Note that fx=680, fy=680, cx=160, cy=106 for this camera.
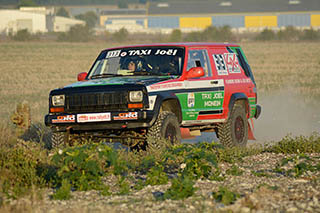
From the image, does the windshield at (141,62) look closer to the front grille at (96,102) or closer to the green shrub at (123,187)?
the front grille at (96,102)

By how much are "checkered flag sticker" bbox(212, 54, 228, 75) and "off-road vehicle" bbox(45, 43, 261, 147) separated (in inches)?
0.8

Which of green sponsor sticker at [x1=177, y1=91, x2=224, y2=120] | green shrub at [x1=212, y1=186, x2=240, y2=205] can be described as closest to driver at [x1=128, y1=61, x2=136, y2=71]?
green sponsor sticker at [x1=177, y1=91, x2=224, y2=120]

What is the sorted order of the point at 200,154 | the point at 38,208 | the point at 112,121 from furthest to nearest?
the point at 112,121, the point at 200,154, the point at 38,208

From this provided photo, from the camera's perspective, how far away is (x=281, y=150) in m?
10.9

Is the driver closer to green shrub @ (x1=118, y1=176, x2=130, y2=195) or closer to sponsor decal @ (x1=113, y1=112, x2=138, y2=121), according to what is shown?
sponsor decal @ (x1=113, y1=112, x2=138, y2=121)

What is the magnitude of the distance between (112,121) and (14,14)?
87.1 m

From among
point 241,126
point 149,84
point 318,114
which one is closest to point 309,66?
point 318,114

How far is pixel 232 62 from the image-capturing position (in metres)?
12.9

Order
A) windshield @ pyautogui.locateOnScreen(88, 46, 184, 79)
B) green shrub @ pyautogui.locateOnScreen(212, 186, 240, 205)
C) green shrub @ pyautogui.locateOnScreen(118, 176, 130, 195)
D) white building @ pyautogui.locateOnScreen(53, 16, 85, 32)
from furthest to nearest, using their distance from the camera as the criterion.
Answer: white building @ pyautogui.locateOnScreen(53, 16, 85, 32) → windshield @ pyautogui.locateOnScreen(88, 46, 184, 79) → green shrub @ pyautogui.locateOnScreen(118, 176, 130, 195) → green shrub @ pyautogui.locateOnScreen(212, 186, 240, 205)

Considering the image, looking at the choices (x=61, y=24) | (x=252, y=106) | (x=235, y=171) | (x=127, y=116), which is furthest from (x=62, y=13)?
(x=235, y=171)

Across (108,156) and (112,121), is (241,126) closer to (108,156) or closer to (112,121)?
(112,121)

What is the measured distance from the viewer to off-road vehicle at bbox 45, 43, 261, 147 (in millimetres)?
10242

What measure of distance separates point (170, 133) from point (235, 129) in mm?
2178

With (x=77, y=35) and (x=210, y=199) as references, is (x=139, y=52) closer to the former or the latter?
(x=210, y=199)
